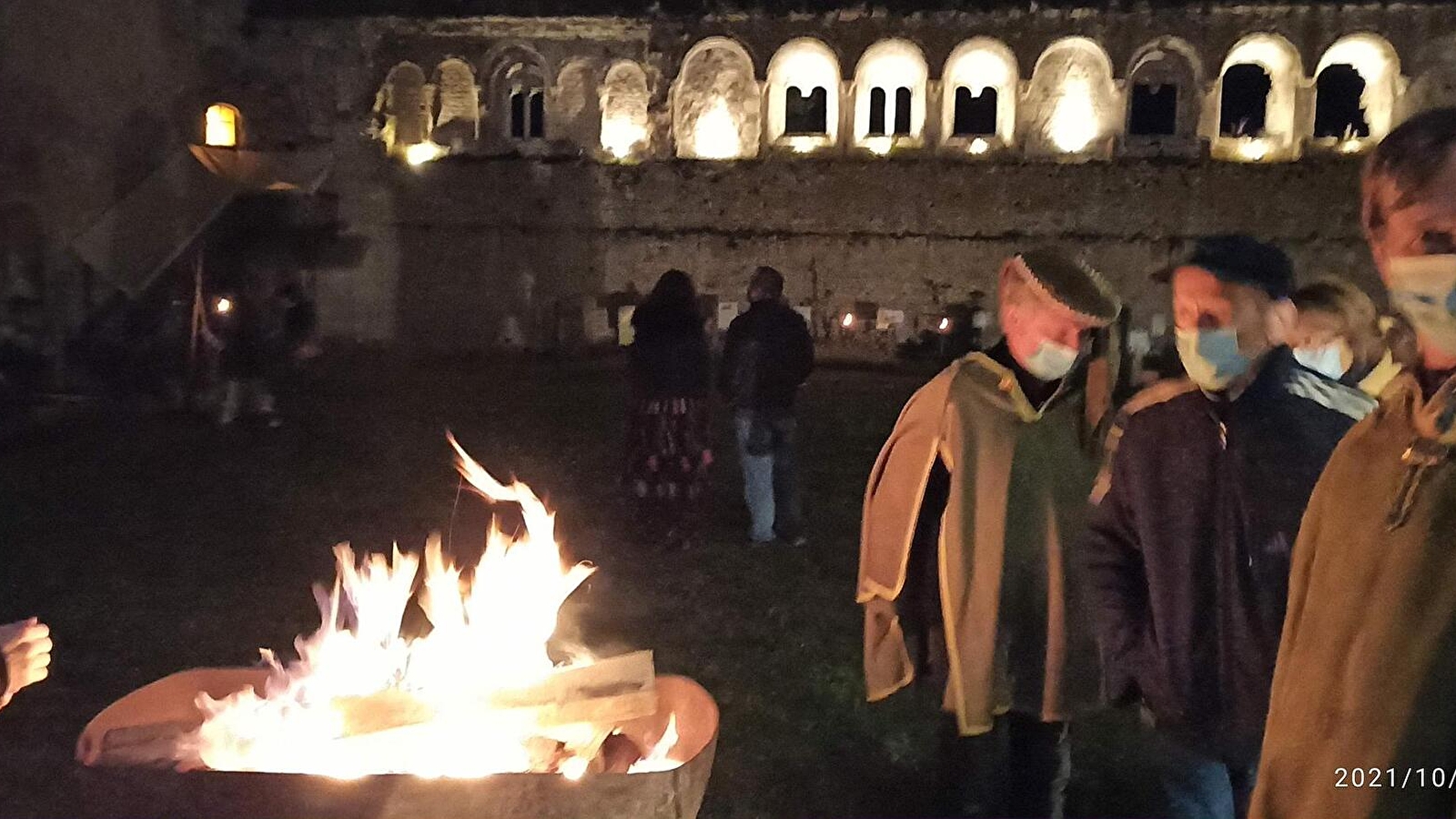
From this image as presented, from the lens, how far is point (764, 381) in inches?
299

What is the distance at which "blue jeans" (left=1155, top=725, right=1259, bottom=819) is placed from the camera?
2857 mm

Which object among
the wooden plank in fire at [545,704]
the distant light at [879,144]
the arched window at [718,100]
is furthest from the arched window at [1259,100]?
the wooden plank in fire at [545,704]

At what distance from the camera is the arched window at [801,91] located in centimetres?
2000

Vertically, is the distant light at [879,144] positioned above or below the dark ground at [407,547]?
above

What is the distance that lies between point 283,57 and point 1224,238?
21172 millimetres

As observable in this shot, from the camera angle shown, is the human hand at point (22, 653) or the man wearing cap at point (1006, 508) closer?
the human hand at point (22, 653)

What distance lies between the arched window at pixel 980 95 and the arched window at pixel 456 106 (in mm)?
8850

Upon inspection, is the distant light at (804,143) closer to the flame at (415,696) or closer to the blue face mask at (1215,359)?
the flame at (415,696)

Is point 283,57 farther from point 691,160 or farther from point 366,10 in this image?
point 691,160

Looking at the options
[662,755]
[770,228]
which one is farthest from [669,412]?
[770,228]

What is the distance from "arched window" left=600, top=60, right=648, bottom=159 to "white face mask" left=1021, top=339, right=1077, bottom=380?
1814cm

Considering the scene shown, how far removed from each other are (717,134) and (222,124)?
9457 millimetres

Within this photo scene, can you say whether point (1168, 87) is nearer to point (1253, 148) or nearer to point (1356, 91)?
point (1253, 148)

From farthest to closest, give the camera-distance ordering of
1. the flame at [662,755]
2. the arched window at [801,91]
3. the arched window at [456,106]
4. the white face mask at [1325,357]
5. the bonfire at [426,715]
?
the arched window at [456,106] < the arched window at [801,91] < the white face mask at [1325,357] < the bonfire at [426,715] < the flame at [662,755]
